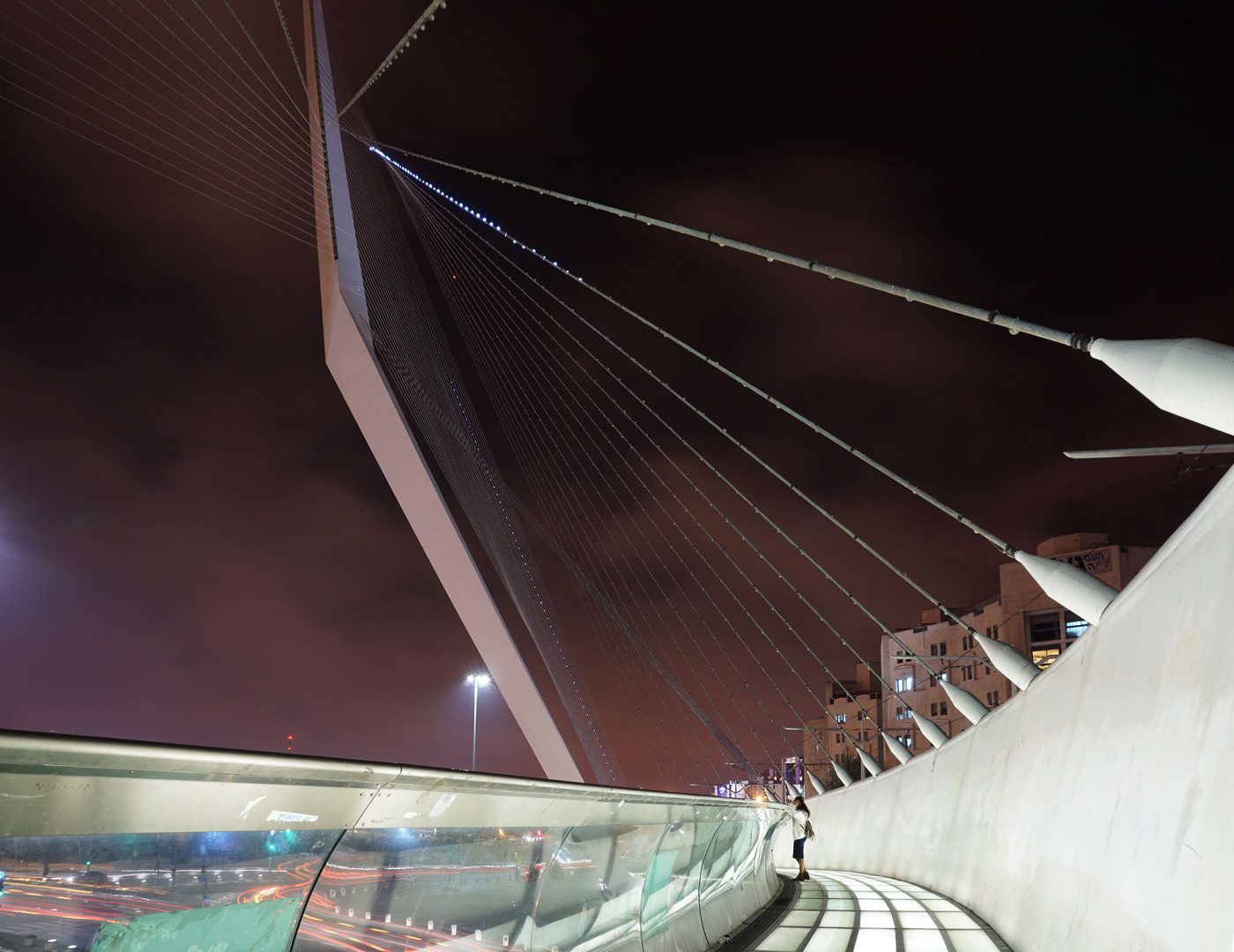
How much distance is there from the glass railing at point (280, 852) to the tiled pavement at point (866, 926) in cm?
328

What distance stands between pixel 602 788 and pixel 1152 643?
317 cm

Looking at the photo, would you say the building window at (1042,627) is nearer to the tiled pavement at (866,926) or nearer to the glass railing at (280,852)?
the tiled pavement at (866,926)

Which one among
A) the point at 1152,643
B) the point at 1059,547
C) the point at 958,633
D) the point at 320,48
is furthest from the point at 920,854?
the point at 958,633

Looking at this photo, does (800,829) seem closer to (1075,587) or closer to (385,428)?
(1075,587)

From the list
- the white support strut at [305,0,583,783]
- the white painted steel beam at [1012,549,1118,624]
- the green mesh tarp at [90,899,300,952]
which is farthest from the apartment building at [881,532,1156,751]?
the green mesh tarp at [90,899,300,952]

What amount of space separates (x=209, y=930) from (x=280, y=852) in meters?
0.22

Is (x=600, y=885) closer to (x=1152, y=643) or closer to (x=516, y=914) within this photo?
(x=516, y=914)

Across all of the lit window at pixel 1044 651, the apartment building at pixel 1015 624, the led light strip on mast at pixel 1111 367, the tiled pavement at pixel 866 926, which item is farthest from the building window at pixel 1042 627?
the led light strip on mast at pixel 1111 367

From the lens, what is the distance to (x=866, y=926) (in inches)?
300

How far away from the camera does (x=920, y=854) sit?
13469mm

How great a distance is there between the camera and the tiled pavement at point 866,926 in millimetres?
6582

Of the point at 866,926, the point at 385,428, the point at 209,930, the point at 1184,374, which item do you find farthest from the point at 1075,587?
the point at 385,428

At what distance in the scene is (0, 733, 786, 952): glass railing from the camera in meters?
1.61

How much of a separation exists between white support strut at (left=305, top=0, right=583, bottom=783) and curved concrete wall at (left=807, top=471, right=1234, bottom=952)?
9699 millimetres
